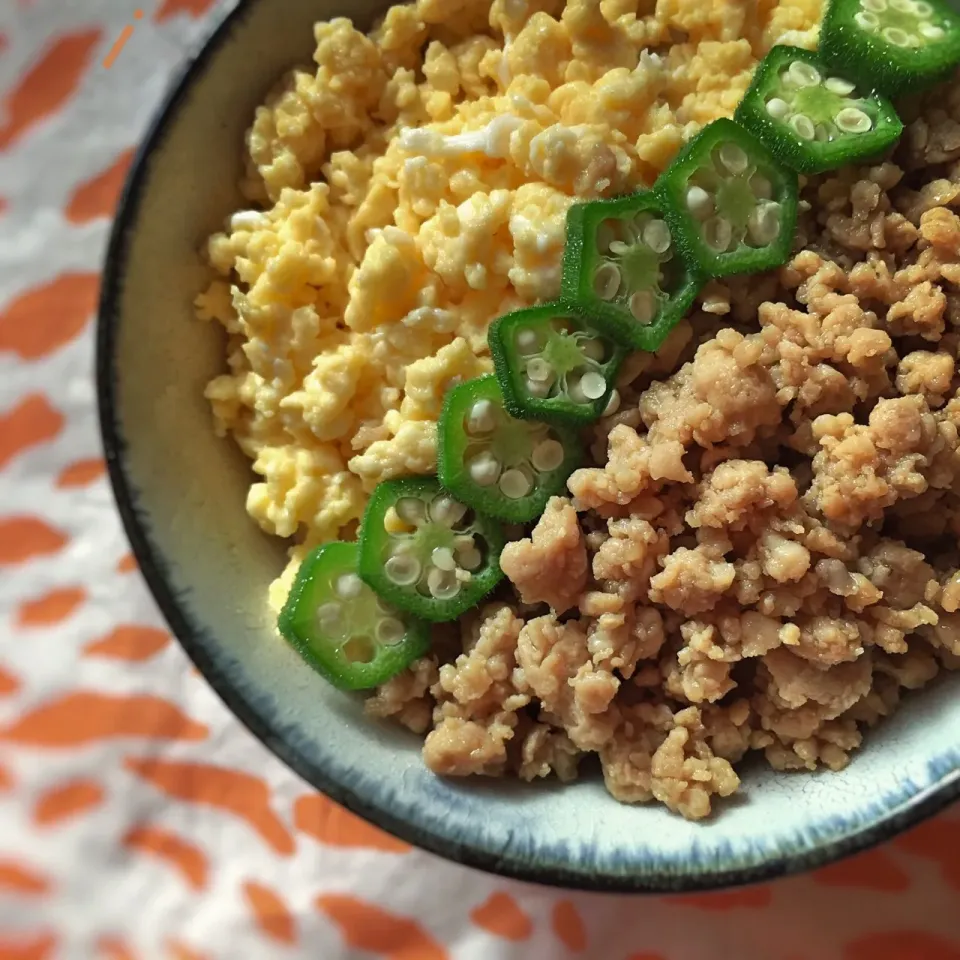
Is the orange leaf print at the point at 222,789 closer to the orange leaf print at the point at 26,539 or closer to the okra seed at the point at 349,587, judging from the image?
the orange leaf print at the point at 26,539

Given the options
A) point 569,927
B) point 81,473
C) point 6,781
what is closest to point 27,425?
point 81,473

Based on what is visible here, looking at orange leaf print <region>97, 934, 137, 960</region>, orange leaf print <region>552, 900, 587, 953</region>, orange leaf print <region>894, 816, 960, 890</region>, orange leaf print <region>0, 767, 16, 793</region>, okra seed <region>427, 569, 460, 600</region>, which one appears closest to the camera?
okra seed <region>427, 569, 460, 600</region>

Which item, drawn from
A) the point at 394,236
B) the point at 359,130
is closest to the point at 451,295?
the point at 394,236

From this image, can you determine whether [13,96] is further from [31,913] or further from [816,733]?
[816,733]

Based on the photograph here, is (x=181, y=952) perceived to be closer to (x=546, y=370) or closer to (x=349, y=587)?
(x=349, y=587)

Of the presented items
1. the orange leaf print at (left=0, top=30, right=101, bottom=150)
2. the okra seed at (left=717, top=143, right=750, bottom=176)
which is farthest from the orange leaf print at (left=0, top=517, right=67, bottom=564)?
the okra seed at (left=717, top=143, right=750, bottom=176)

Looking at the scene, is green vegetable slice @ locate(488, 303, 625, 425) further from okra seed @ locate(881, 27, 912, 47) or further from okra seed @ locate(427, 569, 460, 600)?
okra seed @ locate(881, 27, 912, 47)
